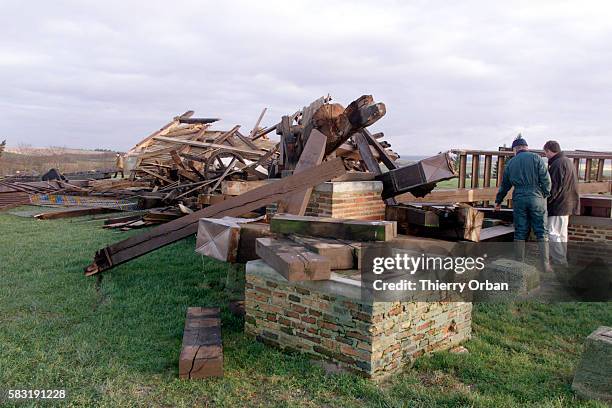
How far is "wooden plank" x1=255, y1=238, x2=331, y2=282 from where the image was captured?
3545 mm

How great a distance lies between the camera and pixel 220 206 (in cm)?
572

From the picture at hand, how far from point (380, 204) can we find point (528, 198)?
1933 mm

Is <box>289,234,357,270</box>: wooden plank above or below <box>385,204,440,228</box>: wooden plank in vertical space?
below

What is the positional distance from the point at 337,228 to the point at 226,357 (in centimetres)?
149

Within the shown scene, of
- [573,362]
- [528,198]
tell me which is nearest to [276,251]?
[573,362]

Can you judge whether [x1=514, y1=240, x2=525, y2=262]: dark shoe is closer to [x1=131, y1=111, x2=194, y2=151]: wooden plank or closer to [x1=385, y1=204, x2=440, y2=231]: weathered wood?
[x1=385, y1=204, x2=440, y2=231]: weathered wood

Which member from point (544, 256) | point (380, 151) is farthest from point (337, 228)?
point (544, 256)

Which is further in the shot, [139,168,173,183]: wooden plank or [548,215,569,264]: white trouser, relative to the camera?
[139,168,173,183]: wooden plank

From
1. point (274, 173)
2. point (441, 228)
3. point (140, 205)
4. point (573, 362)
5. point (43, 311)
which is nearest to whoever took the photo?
point (573, 362)

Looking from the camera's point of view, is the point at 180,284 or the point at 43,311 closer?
the point at 43,311

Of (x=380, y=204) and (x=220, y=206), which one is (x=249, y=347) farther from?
(x=380, y=204)

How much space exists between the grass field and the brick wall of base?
0.13m

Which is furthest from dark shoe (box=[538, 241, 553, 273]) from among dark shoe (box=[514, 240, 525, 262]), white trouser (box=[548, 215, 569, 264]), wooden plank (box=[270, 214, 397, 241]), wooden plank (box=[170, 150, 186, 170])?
wooden plank (box=[170, 150, 186, 170])

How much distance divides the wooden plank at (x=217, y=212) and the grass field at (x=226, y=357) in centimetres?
37
